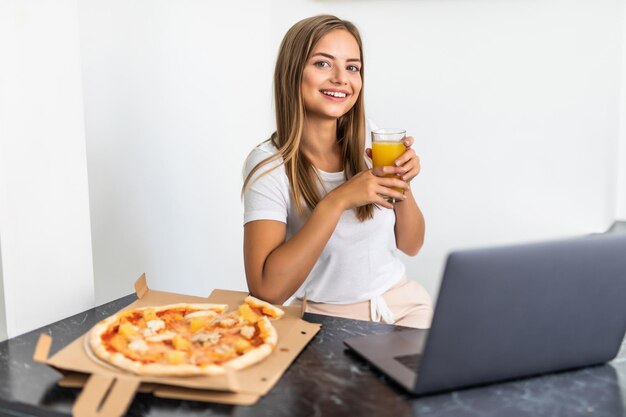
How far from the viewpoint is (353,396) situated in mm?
1049

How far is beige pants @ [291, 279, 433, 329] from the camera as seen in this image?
1.73 m

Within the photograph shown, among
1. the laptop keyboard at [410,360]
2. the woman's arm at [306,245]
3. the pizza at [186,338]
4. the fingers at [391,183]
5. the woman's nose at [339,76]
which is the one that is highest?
the woman's nose at [339,76]

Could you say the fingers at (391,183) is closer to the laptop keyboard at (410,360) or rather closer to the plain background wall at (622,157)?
the laptop keyboard at (410,360)

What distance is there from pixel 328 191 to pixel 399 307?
34 centimetres

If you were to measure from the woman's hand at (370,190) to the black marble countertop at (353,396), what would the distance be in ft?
1.36

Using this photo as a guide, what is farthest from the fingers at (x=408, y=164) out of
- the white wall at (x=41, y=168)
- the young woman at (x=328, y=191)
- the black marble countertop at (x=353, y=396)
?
the white wall at (x=41, y=168)

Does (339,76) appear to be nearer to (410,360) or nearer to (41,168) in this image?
(41,168)

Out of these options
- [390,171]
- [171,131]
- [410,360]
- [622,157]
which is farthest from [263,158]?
[622,157]

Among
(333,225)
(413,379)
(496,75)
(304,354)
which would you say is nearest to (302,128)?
(333,225)

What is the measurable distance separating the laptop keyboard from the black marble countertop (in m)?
0.05

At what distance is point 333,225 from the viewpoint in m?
1.56

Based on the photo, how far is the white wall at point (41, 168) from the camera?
1441 millimetres

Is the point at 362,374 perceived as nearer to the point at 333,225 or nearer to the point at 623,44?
the point at 333,225

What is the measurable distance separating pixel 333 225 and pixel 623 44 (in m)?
1.44
